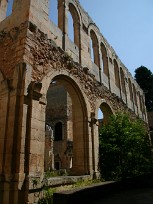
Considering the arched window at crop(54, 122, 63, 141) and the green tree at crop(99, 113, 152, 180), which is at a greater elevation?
the arched window at crop(54, 122, 63, 141)

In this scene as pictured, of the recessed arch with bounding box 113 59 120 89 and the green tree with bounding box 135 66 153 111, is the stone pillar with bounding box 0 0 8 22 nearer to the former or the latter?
the recessed arch with bounding box 113 59 120 89

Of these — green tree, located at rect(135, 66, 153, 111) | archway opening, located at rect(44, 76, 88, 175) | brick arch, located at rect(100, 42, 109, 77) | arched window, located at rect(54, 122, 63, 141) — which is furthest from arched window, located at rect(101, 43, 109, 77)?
green tree, located at rect(135, 66, 153, 111)

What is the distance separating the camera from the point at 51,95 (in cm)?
2308

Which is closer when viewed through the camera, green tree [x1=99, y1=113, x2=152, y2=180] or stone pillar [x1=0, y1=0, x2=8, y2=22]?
stone pillar [x1=0, y1=0, x2=8, y2=22]

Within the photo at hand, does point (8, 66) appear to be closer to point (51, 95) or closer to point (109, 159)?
point (109, 159)

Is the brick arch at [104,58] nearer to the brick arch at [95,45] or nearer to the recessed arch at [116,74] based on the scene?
the brick arch at [95,45]

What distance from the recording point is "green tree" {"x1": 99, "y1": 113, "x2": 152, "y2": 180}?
9211 millimetres

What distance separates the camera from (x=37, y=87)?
635 cm

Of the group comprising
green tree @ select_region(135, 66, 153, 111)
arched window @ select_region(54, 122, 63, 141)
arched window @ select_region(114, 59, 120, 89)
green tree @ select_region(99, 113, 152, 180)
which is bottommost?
green tree @ select_region(99, 113, 152, 180)

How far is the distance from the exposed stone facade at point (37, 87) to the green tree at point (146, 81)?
2352 centimetres

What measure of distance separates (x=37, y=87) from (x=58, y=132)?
1531 cm

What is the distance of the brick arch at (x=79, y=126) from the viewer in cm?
858

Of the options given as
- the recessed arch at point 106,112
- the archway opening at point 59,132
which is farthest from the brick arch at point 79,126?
the archway opening at point 59,132

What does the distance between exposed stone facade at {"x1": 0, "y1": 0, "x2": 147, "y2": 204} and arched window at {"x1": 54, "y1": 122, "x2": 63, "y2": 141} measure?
986 cm
